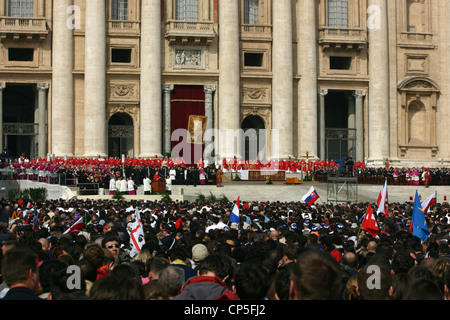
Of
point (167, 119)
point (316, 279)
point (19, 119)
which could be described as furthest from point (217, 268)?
point (19, 119)

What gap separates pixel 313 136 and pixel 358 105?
5.58m

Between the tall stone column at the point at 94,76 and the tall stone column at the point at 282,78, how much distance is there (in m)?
14.5

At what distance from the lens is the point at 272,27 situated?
2168 inches

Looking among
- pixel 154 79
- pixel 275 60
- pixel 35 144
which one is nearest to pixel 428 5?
pixel 275 60

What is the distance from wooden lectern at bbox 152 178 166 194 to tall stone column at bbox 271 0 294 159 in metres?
16.4

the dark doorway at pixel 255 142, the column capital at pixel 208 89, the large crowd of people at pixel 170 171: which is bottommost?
the large crowd of people at pixel 170 171

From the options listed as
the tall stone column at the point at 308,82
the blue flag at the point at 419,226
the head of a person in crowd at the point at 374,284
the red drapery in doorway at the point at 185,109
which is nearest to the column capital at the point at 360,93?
the tall stone column at the point at 308,82

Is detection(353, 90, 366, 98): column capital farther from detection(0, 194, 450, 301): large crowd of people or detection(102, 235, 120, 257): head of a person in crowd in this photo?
detection(102, 235, 120, 257): head of a person in crowd

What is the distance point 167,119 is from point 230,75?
21.2 feet

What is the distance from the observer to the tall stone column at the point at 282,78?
176 feet

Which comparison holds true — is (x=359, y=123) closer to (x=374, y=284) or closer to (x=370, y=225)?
(x=370, y=225)

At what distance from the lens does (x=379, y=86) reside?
55.2 meters

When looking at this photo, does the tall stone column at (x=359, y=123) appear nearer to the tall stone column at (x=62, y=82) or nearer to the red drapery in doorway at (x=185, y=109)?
the red drapery in doorway at (x=185, y=109)
